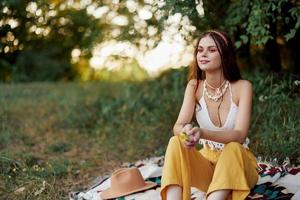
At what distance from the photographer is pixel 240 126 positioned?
357 cm

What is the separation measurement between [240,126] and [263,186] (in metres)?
0.68

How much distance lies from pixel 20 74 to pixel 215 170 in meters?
8.07

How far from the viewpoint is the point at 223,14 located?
Result: 18.7 feet

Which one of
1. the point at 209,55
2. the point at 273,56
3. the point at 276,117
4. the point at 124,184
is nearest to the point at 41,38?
the point at 273,56

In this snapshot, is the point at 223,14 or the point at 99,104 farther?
the point at 99,104

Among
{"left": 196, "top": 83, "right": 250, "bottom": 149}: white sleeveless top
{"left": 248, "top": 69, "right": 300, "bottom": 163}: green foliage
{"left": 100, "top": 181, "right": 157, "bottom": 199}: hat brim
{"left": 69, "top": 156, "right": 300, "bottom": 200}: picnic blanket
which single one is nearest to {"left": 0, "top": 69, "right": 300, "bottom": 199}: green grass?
{"left": 248, "top": 69, "right": 300, "bottom": 163}: green foliage

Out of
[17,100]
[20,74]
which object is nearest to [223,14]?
[17,100]

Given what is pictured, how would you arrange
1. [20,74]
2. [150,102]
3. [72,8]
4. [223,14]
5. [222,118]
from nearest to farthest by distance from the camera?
[222,118], [223,14], [150,102], [72,8], [20,74]

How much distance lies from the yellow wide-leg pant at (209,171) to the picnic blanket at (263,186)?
1.19ft

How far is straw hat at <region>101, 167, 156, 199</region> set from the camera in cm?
411

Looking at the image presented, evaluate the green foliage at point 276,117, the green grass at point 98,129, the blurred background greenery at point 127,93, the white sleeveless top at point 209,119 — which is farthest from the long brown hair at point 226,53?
the green grass at point 98,129

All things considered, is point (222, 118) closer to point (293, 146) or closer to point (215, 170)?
point (215, 170)

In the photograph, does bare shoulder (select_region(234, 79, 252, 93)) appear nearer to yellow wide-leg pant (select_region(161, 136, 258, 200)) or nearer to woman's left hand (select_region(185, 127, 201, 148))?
yellow wide-leg pant (select_region(161, 136, 258, 200))

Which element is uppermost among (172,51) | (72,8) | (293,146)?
(72,8)
